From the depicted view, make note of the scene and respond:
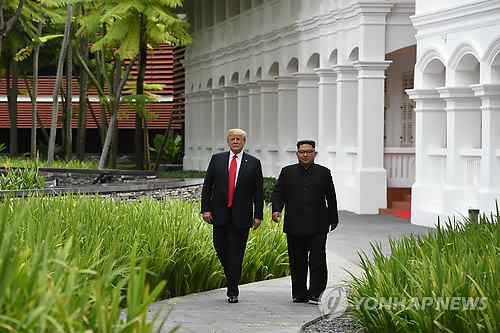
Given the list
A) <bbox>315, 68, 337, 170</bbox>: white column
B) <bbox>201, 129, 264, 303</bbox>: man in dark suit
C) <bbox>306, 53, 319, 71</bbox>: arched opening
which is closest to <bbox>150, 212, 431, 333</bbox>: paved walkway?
<bbox>201, 129, 264, 303</bbox>: man in dark suit

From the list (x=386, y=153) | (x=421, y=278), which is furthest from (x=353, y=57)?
(x=421, y=278)

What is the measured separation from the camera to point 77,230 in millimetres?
12148

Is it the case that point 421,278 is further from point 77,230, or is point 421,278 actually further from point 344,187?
point 344,187

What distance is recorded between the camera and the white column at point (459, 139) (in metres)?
23.8

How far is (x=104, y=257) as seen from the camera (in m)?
8.68

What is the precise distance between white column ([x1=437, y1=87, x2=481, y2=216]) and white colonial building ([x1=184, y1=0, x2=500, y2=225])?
23mm

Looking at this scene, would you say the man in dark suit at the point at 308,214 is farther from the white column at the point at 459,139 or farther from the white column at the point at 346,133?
the white column at the point at 346,133

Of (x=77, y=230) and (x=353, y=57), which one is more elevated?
(x=353, y=57)

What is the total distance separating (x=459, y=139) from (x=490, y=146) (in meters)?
1.50

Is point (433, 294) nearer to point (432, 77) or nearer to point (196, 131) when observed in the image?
point (432, 77)

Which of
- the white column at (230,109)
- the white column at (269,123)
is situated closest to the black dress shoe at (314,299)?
the white column at (269,123)

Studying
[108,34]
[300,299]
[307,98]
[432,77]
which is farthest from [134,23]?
[300,299]

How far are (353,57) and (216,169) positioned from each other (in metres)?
18.3

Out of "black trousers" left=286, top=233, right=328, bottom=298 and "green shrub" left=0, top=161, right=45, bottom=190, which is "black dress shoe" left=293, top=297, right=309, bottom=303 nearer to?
"black trousers" left=286, top=233, right=328, bottom=298
